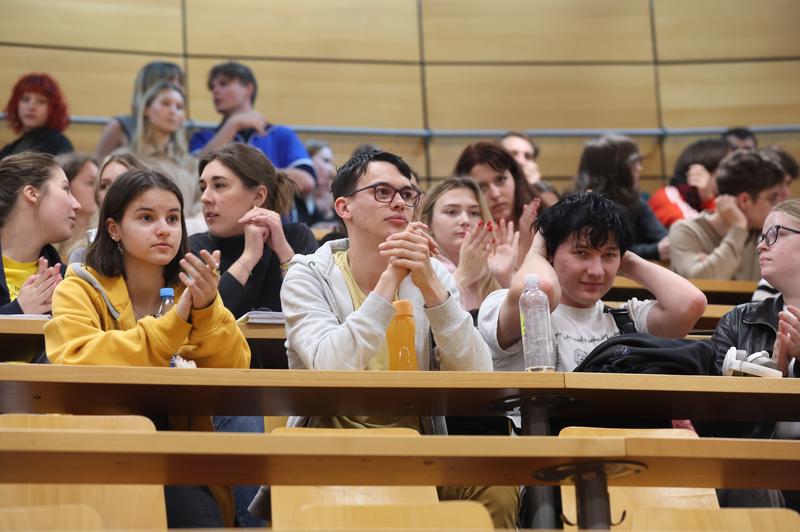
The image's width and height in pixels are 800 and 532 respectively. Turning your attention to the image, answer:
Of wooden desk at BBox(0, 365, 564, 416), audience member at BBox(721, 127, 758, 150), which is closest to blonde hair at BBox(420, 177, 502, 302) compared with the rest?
wooden desk at BBox(0, 365, 564, 416)

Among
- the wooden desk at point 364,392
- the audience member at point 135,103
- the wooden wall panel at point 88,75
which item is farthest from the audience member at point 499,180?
the wooden wall panel at point 88,75

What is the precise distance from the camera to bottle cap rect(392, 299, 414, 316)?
2.55m

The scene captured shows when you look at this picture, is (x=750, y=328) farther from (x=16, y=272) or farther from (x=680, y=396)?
(x=16, y=272)

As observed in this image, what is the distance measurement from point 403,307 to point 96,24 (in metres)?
3.65

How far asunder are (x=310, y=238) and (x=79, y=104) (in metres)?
2.51

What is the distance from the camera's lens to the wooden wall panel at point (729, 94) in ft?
19.9

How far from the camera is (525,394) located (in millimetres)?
2193

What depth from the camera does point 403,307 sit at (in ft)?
8.38

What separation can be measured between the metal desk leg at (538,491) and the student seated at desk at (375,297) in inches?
7.4

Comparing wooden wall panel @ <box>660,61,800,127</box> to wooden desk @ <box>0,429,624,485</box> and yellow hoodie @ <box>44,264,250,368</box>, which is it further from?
wooden desk @ <box>0,429,624,485</box>

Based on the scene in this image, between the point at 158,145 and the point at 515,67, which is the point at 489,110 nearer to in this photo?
the point at 515,67

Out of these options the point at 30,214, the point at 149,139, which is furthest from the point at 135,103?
the point at 30,214

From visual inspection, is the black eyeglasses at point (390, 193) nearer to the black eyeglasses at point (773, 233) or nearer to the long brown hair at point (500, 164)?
the black eyeglasses at point (773, 233)

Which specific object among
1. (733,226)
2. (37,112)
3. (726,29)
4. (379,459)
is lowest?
(379,459)
